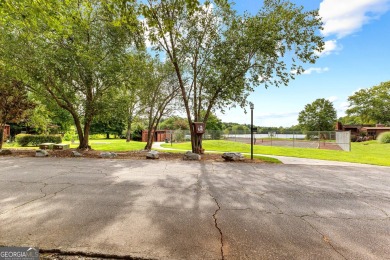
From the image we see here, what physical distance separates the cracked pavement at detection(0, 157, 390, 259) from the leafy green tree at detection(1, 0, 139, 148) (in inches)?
274

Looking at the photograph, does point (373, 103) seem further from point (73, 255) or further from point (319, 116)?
point (73, 255)

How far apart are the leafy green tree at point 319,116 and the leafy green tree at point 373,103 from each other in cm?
683

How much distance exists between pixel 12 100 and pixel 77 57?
5714 millimetres

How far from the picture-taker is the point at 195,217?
12.1ft

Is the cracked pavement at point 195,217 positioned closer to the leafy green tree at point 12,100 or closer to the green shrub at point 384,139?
the leafy green tree at point 12,100

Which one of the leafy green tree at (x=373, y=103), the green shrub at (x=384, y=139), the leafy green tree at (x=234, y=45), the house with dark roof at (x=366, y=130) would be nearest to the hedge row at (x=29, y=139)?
the leafy green tree at (x=234, y=45)

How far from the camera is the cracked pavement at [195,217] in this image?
2.77 m

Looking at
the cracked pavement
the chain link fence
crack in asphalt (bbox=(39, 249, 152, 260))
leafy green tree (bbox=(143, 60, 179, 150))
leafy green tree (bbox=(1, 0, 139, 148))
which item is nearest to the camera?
crack in asphalt (bbox=(39, 249, 152, 260))

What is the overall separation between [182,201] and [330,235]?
2756 millimetres

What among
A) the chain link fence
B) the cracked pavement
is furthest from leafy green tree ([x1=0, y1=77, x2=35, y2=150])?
the chain link fence

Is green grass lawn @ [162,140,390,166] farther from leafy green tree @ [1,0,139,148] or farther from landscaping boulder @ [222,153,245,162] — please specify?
leafy green tree @ [1,0,139,148]

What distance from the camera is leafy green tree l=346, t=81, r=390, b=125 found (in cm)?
4753

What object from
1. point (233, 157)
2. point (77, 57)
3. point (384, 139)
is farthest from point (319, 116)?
point (77, 57)

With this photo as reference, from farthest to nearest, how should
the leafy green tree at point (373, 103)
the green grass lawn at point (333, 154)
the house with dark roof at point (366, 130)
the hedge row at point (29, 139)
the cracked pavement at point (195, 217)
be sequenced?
1. the leafy green tree at point (373, 103)
2. the house with dark roof at point (366, 130)
3. the hedge row at point (29, 139)
4. the green grass lawn at point (333, 154)
5. the cracked pavement at point (195, 217)
